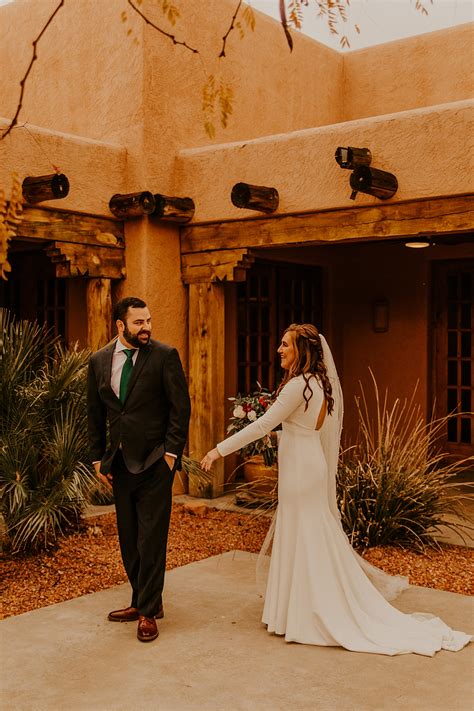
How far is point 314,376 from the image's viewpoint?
4398mm

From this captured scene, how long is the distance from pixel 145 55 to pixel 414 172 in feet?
10.0

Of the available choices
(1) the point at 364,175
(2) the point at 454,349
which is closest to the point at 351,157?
(1) the point at 364,175

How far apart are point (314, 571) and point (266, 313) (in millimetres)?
5703

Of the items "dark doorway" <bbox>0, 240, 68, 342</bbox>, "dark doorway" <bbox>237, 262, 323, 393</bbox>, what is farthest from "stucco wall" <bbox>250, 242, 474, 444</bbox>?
"dark doorway" <bbox>0, 240, 68, 342</bbox>

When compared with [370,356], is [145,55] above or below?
above

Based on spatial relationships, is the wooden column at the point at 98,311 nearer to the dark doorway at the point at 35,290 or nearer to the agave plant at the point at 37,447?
the dark doorway at the point at 35,290

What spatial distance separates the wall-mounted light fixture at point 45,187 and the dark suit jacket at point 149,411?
111 inches

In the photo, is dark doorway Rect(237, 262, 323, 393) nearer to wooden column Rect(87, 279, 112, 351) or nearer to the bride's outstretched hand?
wooden column Rect(87, 279, 112, 351)

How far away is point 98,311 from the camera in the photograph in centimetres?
819

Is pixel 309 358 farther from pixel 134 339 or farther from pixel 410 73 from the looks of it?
pixel 410 73

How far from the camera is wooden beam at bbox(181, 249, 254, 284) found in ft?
26.8

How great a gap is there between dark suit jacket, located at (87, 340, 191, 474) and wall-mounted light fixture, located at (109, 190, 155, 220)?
3631 millimetres

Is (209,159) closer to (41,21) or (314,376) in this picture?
(41,21)

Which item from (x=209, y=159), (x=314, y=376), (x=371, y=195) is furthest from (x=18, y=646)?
(x=209, y=159)
